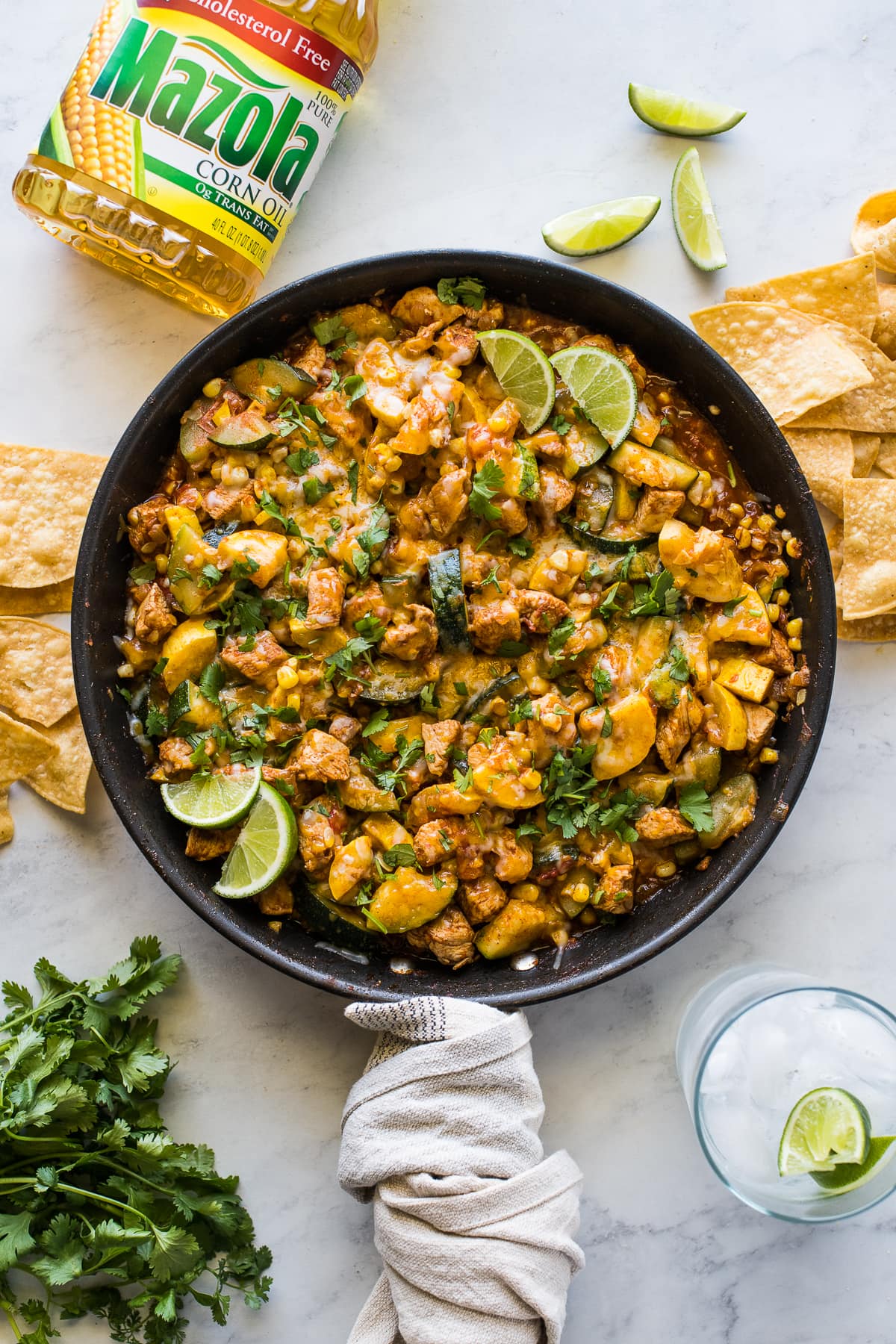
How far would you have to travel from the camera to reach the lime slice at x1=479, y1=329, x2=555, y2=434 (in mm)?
3078

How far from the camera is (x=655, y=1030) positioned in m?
Result: 3.44

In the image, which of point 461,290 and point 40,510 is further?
point 40,510

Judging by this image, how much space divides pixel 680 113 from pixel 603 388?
1095 millimetres

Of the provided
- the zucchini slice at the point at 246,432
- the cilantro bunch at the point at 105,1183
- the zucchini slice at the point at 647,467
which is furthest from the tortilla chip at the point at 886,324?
the cilantro bunch at the point at 105,1183

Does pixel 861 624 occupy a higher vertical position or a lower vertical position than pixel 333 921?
higher

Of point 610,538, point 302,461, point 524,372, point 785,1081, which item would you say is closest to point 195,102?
point 302,461

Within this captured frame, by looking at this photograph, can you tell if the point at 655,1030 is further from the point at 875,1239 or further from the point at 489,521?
the point at 489,521

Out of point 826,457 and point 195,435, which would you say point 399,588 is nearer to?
point 195,435

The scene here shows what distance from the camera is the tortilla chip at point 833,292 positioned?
3.33m

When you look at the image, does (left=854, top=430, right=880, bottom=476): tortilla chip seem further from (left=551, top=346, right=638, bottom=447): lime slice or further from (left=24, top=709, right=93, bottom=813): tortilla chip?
(left=24, top=709, right=93, bottom=813): tortilla chip

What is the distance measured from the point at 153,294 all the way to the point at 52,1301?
321 cm

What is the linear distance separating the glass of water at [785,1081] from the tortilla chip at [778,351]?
179cm

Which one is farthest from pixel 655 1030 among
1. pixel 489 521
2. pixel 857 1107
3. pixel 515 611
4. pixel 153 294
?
pixel 153 294

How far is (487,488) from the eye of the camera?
298 cm
